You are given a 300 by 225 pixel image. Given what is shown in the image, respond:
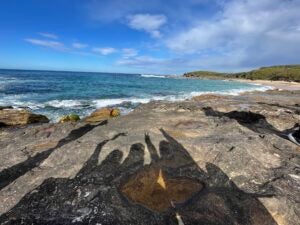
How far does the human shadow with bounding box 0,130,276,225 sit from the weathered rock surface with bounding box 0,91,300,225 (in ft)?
0.05

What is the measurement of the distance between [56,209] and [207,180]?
2.72 meters

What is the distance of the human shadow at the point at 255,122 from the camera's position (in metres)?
8.41

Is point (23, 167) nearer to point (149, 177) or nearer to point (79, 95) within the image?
point (149, 177)

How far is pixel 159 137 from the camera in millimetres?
7090

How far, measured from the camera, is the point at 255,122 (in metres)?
9.80

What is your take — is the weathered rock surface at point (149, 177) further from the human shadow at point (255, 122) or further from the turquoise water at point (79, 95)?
the turquoise water at point (79, 95)

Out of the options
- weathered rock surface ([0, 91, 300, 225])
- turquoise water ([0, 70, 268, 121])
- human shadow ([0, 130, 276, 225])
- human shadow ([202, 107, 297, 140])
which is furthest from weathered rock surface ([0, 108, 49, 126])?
human shadow ([0, 130, 276, 225])

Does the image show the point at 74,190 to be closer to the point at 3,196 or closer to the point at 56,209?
the point at 56,209

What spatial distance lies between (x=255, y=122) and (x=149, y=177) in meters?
6.13

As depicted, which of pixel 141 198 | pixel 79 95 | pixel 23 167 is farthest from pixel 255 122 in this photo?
pixel 79 95

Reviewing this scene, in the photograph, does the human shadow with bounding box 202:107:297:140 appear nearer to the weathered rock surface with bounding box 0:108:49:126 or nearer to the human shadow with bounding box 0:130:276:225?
the human shadow with bounding box 0:130:276:225

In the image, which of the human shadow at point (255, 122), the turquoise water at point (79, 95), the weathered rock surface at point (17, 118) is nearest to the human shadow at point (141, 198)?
the human shadow at point (255, 122)

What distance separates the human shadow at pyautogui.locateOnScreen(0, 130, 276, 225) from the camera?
13.3 feet

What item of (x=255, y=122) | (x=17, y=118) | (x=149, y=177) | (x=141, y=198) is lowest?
(x=17, y=118)
